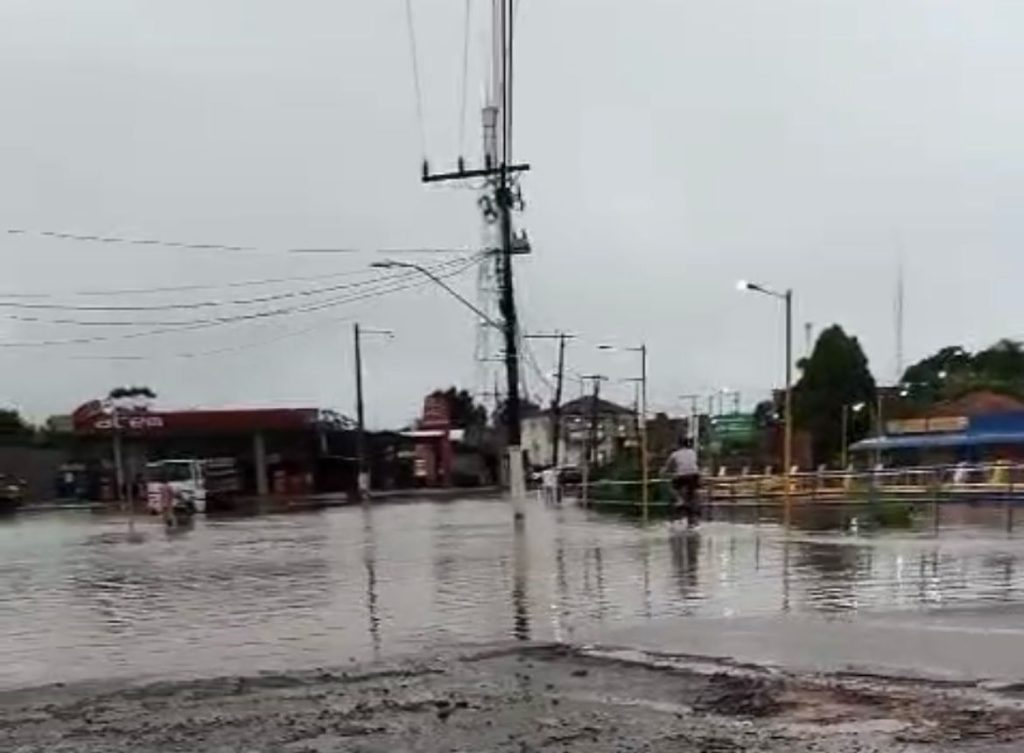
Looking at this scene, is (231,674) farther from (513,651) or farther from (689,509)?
(689,509)

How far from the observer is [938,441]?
82.4 metres

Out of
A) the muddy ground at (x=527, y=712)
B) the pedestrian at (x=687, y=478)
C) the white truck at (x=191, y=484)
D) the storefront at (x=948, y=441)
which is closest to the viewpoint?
the muddy ground at (x=527, y=712)

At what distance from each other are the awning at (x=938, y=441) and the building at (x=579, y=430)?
1461 centimetres

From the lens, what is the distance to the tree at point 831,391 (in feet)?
336

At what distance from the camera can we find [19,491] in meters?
70.3

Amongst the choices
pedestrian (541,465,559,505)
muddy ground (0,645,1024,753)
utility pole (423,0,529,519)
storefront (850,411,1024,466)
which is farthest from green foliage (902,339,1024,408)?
muddy ground (0,645,1024,753)

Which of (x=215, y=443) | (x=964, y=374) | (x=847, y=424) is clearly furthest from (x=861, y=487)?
(x=964, y=374)

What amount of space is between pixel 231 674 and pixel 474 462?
93.0 meters

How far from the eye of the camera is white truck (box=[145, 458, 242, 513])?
2000 inches

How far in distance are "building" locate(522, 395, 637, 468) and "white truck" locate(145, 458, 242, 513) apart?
2841 centimetres

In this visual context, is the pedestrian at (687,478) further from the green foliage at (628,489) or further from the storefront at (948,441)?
the storefront at (948,441)

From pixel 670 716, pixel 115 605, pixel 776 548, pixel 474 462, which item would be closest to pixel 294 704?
pixel 670 716

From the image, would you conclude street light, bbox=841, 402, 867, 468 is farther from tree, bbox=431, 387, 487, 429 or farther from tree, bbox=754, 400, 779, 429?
tree, bbox=431, 387, 487, 429

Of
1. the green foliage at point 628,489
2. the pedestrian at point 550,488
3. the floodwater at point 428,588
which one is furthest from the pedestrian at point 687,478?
the pedestrian at point 550,488
